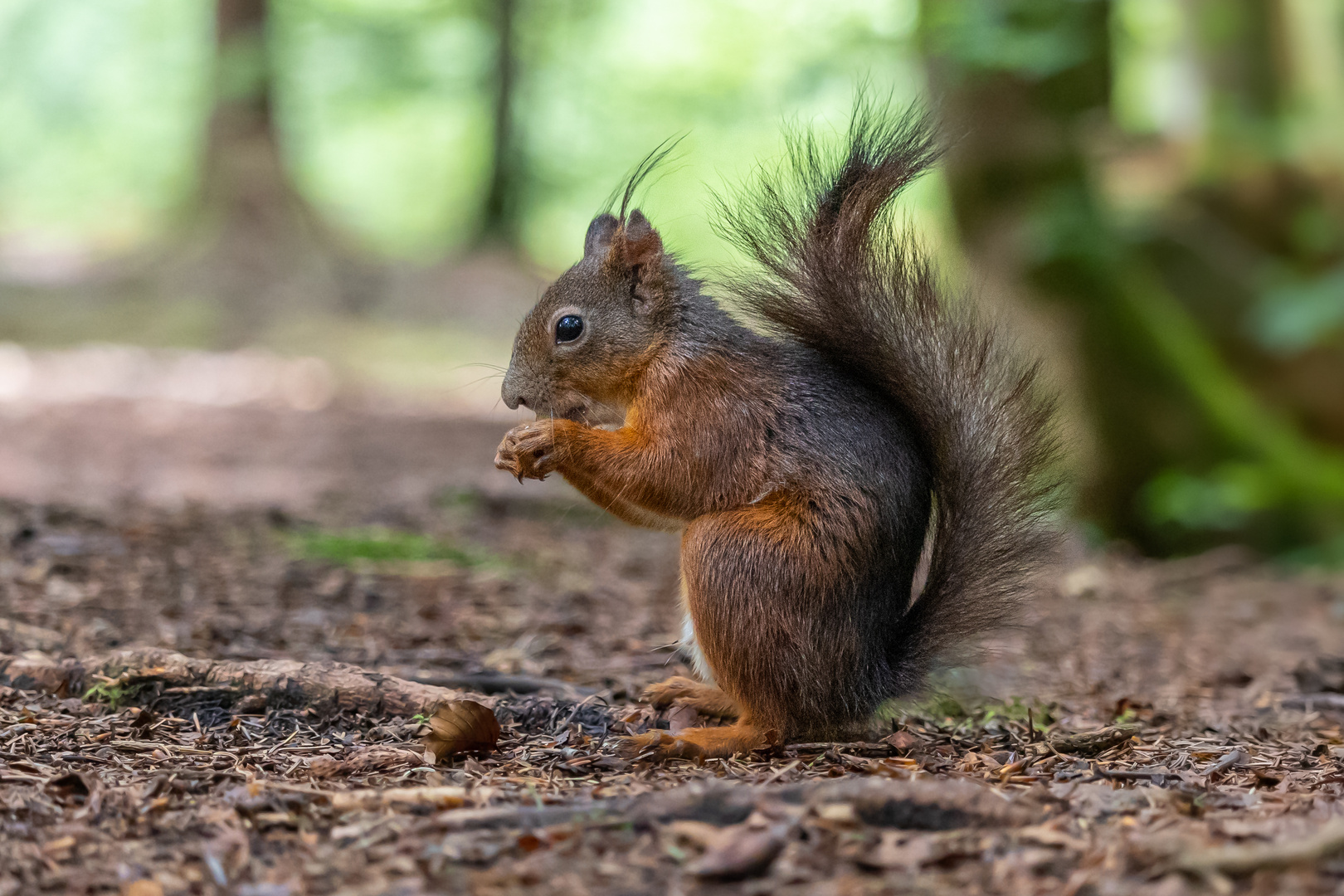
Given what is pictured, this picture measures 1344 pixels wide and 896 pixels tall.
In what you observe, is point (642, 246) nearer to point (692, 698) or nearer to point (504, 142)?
point (692, 698)

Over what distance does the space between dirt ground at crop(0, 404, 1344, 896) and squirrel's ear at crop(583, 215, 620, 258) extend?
108 cm

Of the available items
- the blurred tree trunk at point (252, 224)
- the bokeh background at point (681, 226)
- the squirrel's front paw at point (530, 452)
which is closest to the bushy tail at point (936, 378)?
the bokeh background at point (681, 226)

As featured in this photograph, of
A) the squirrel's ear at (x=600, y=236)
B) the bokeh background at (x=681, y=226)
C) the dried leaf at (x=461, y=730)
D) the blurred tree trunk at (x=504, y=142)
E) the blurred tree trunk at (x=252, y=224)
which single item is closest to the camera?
the dried leaf at (x=461, y=730)

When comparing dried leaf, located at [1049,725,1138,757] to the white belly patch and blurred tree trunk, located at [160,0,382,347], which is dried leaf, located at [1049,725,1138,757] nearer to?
the white belly patch

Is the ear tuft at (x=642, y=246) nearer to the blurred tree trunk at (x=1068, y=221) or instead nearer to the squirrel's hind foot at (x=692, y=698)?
the squirrel's hind foot at (x=692, y=698)

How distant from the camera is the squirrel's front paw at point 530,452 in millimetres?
2689

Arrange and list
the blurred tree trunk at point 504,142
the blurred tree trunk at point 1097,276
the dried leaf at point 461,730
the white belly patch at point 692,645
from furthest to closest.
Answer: the blurred tree trunk at point 504,142 → the blurred tree trunk at point 1097,276 → the white belly patch at point 692,645 → the dried leaf at point 461,730

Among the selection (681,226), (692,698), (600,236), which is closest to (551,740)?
(692,698)

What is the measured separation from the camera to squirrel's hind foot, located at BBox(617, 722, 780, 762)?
2.45 metres

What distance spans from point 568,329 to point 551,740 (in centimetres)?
97

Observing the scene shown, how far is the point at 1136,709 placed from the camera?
127 inches

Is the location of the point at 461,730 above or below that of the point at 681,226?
below

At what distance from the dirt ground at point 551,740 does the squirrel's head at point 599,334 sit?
2.35 ft

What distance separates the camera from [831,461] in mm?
2590
